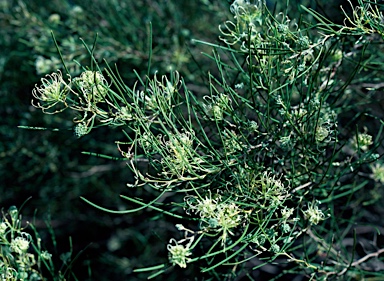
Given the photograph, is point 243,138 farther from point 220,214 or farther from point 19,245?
point 19,245

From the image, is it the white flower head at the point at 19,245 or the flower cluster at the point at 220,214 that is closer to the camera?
the flower cluster at the point at 220,214

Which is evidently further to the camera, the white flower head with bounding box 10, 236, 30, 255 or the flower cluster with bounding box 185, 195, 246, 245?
the white flower head with bounding box 10, 236, 30, 255

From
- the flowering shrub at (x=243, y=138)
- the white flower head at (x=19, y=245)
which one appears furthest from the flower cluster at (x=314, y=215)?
the white flower head at (x=19, y=245)

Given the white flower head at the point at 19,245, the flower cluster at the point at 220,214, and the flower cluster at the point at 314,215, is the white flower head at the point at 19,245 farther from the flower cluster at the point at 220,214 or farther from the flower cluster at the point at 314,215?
the flower cluster at the point at 314,215

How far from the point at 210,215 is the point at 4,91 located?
42.4 inches

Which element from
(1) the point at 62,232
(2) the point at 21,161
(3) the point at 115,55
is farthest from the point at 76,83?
(1) the point at 62,232

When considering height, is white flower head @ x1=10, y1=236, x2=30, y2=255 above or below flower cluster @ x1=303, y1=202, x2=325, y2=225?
below

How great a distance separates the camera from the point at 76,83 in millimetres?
582

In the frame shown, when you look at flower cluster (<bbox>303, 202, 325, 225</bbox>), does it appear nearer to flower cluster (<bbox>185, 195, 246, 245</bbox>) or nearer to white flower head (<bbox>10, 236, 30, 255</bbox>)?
flower cluster (<bbox>185, 195, 246, 245</bbox>)

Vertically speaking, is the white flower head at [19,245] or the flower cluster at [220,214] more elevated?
the flower cluster at [220,214]

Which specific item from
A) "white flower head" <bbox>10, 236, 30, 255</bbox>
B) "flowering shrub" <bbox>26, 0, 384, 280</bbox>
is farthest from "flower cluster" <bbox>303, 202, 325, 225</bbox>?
"white flower head" <bbox>10, 236, 30, 255</bbox>

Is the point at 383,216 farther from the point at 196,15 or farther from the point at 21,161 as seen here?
the point at 21,161

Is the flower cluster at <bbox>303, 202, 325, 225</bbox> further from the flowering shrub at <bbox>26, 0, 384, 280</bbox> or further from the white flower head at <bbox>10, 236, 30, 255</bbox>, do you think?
the white flower head at <bbox>10, 236, 30, 255</bbox>

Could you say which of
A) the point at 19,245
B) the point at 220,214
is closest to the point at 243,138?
the point at 220,214
